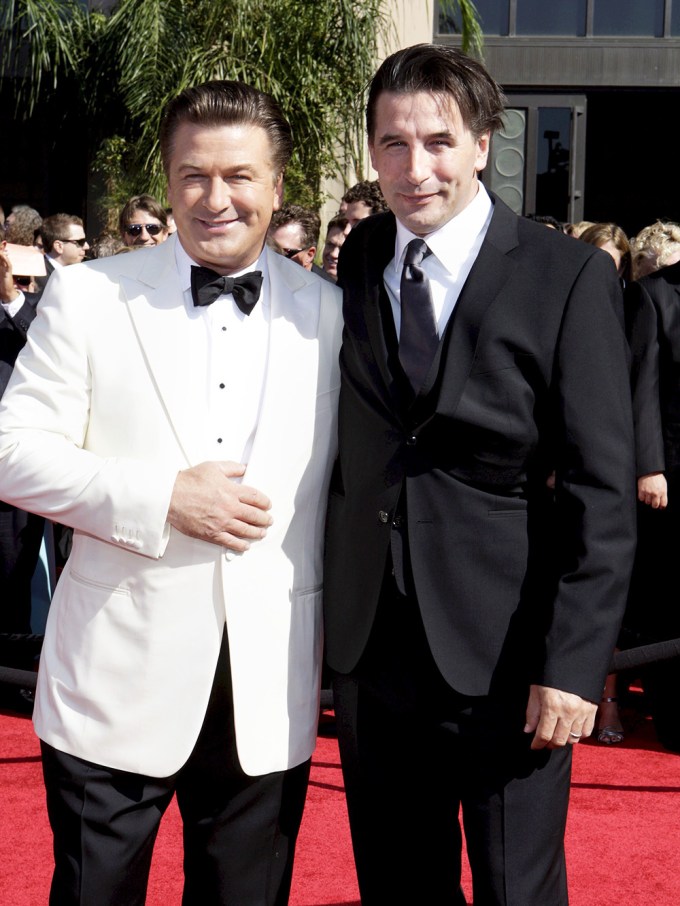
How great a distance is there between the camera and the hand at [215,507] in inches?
88.8

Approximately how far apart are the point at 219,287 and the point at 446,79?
61cm

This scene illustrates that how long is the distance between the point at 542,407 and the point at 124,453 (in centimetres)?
83

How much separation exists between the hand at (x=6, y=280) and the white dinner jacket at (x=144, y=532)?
10.1ft

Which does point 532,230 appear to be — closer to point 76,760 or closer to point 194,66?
point 76,760

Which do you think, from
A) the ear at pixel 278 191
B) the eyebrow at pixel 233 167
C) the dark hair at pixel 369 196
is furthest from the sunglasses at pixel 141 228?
the eyebrow at pixel 233 167

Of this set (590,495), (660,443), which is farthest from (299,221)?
(590,495)

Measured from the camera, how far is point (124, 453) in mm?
2346

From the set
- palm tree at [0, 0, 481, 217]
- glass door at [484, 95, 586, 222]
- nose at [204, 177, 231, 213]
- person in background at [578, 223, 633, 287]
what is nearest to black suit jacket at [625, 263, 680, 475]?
person in background at [578, 223, 633, 287]

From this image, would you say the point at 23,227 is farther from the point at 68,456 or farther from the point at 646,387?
the point at 68,456

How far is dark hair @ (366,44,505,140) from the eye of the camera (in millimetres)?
2285

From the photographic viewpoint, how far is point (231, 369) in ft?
7.80

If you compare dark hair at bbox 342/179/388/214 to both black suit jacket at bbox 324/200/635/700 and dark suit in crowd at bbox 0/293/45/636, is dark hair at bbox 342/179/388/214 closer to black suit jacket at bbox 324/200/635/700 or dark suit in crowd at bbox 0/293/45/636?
dark suit in crowd at bbox 0/293/45/636

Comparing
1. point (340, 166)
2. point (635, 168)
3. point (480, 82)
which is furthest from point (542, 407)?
point (635, 168)

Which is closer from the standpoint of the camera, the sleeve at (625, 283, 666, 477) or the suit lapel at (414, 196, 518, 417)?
the suit lapel at (414, 196, 518, 417)
